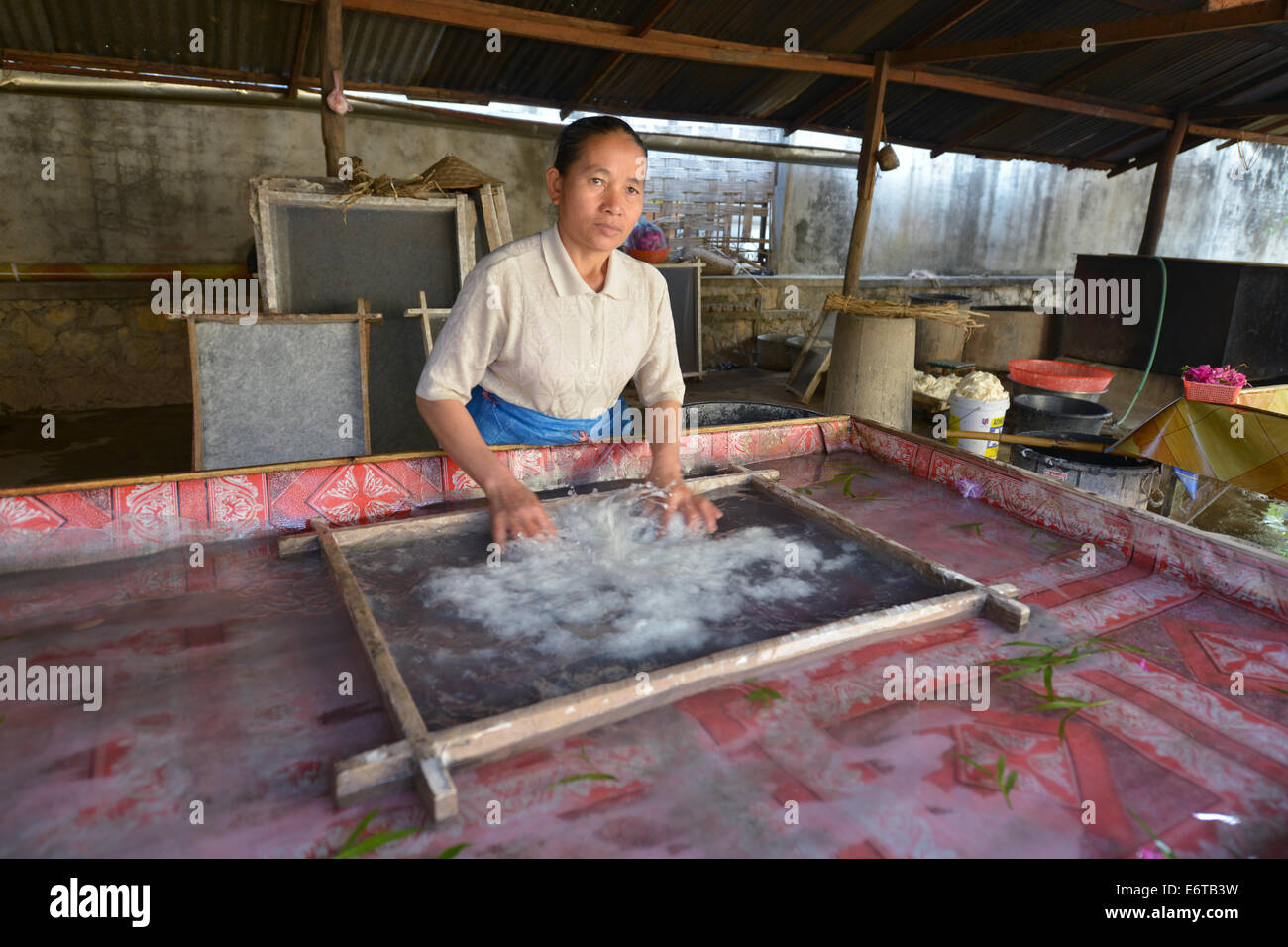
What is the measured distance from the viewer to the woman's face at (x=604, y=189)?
1.95 metres

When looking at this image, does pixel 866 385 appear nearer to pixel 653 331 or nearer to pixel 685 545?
pixel 653 331

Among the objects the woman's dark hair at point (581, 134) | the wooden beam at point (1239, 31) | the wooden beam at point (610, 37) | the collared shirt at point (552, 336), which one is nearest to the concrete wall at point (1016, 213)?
the wooden beam at point (610, 37)

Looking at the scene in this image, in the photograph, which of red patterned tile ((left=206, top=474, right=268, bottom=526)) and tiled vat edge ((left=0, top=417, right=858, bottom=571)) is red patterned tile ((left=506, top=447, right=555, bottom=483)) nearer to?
tiled vat edge ((left=0, top=417, right=858, bottom=571))

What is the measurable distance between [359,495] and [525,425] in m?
0.62

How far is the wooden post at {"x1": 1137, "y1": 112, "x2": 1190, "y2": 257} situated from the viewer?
911 centimetres

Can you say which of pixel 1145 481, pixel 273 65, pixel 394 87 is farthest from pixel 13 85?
pixel 1145 481

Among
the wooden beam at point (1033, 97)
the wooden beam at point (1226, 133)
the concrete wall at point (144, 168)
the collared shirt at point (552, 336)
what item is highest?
the wooden beam at point (1226, 133)

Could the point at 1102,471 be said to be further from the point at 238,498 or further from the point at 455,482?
the point at 238,498

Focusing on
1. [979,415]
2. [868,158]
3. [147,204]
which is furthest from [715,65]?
[147,204]

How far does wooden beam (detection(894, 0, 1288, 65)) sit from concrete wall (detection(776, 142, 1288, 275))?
194 inches

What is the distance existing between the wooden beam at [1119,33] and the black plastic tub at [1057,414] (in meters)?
2.66

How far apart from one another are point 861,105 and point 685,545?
25.1 ft

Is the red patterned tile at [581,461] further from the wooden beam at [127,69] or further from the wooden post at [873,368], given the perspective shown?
the wooden beam at [127,69]
